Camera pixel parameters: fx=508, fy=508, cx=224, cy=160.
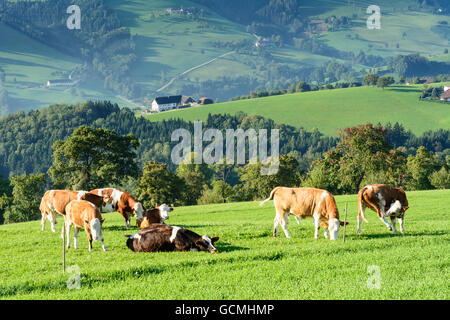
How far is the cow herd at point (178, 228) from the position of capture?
17.2 m

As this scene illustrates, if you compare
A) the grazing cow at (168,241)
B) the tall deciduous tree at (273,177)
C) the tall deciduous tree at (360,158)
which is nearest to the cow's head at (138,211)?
the grazing cow at (168,241)

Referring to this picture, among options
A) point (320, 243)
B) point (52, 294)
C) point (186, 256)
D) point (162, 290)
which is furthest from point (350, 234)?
point (52, 294)

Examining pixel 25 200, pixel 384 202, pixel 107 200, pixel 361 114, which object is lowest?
pixel 25 200

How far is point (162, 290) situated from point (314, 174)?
6682 cm

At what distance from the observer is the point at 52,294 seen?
12078mm

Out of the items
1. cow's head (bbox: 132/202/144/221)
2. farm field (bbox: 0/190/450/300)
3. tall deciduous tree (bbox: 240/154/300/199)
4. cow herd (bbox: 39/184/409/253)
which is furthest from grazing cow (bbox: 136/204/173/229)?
tall deciduous tree (bbox: 240/154/300/199)

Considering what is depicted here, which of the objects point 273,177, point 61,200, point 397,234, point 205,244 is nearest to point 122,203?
point 61,200

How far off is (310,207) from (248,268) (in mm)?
5431

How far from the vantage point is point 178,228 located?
17.5 metres

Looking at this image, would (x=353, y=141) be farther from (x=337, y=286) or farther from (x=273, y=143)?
(x=273, y=143)

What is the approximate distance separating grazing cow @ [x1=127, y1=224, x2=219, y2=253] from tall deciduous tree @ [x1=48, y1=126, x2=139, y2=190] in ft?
124

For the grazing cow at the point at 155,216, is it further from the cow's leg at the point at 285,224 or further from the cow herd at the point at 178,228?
the cow's leg at the point at 285,224

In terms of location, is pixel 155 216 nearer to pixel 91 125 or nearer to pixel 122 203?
pixel 122 203
